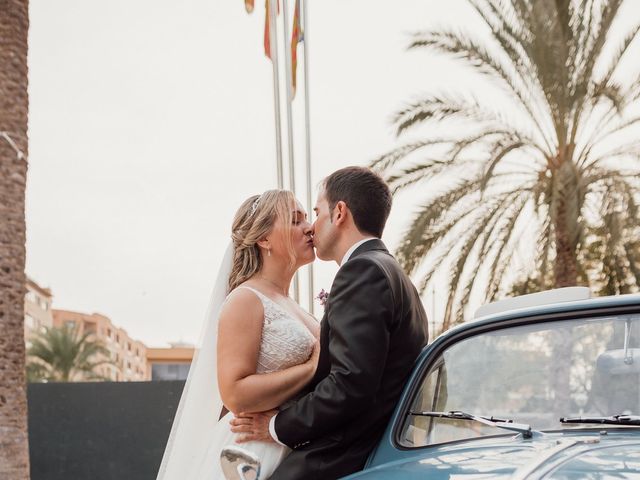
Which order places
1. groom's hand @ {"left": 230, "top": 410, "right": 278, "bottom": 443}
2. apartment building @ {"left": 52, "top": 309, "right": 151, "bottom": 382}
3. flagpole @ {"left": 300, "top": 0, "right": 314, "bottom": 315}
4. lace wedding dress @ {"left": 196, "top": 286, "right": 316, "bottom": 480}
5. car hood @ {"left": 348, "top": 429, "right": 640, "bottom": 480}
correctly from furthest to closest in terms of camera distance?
apartment building @ {"left": 52, "top": 309, "right": 151, "bottom": 382}, flagpole @ {"left": 300, "top": 0, "right": 314, "bottom": 315}, lace wedding dress @ {"left": 196, "top": 286, "right": 316, "bottom": 480}, groom's hand @ {"left": 230, "top": 410, "right": 278, "bottom": 443}, car hood @ {"left": 348, "top": 429, "right": 640, "bottom": 480}

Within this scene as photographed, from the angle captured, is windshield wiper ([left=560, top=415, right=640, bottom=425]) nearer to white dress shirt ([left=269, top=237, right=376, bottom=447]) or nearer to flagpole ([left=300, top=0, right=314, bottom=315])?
white dress shirt ([left=269, top=237, right=376, bottom=447])

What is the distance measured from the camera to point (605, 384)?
8.46 ft

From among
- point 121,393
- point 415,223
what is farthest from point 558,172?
point 121,393

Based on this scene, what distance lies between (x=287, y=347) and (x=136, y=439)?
9.85 metres

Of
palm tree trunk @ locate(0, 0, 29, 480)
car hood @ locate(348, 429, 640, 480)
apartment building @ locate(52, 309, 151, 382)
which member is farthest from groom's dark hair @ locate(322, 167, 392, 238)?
apartment building @ locate(52, 309, 151, 382)

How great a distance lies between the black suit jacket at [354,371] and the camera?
109 inches

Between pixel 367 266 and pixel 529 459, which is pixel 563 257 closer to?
pixel 367 266

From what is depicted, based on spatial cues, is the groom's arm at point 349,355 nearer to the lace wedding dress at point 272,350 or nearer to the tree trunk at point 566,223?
the lace wedding dress at point 272,350

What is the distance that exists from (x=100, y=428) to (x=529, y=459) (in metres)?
11.2

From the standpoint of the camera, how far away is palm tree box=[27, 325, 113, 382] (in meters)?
36.9

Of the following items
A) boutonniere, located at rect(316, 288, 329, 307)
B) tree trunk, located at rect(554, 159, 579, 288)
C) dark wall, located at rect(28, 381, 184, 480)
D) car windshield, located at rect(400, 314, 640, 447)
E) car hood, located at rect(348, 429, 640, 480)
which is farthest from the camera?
dark wall, located at rect(28, 381, 184, 480)

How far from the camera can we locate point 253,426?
313 centimetres

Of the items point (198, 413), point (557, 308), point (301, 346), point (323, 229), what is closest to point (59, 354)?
point (198, 413)

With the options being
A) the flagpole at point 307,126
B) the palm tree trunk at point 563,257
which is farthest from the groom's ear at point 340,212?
the palm tree trunk at point 563,257
